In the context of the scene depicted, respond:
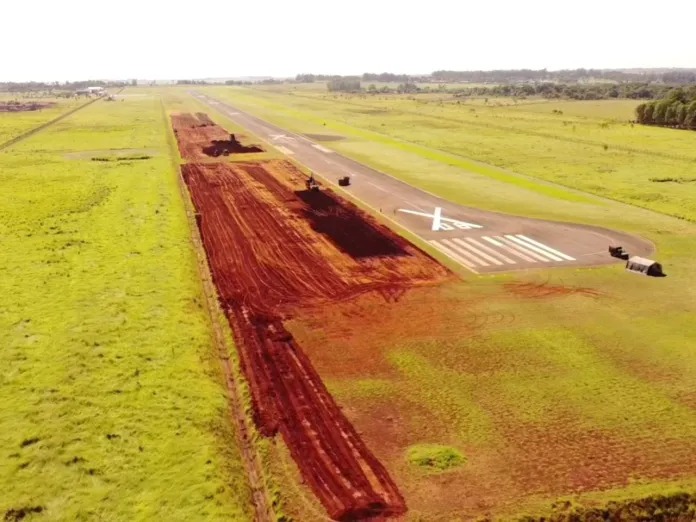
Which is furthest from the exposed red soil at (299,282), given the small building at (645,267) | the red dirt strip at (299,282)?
the small building at (645,267)

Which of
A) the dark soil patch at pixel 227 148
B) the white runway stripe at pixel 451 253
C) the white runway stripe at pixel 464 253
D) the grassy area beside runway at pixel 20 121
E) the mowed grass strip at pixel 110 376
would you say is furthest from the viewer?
the grassy area beside runway at pixel 20 121

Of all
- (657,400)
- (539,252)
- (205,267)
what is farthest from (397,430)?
(539,252)

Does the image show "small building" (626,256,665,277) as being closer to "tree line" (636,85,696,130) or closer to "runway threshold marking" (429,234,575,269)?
"runway threshold marking" (429,234,575,269)

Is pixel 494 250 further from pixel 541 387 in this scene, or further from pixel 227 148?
pixel 227 148

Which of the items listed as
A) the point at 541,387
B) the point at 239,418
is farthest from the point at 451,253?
the point at 239,418

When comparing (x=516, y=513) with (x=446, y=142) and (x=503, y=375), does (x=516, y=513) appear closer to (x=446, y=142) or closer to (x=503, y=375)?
(x=503, y=375)

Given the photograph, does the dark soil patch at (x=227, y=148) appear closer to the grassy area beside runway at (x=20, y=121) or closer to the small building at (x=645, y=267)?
the grassy area beside runway at (x=20, y=121)

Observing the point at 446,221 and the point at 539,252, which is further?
the point at 446,221
